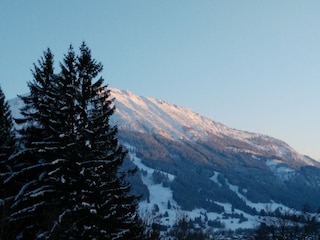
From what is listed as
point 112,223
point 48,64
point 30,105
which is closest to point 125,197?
point 112,223

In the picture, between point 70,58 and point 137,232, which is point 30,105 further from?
point 137,232

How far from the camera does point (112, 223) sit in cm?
2538

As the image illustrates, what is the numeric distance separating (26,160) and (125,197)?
19.1 ft

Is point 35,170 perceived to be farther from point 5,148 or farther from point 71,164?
point 5,148

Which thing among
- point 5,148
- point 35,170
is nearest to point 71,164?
point 35,170

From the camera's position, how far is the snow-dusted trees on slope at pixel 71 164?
24312mm

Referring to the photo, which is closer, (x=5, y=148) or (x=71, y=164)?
(x=71, y=164)

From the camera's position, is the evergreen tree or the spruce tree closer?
the spruce tree

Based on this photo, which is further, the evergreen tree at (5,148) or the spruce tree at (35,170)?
the evergreen tree at (5,148)

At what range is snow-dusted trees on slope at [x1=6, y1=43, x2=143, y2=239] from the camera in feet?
79.8

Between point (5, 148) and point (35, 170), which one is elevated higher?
point (5, 148)

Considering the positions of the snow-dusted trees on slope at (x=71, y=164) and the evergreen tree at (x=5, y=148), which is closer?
the snow-dusted trees on slope at (x=71, y=164)

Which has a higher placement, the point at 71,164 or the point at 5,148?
the point at 5,148

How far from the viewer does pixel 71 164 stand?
24.7 metres
